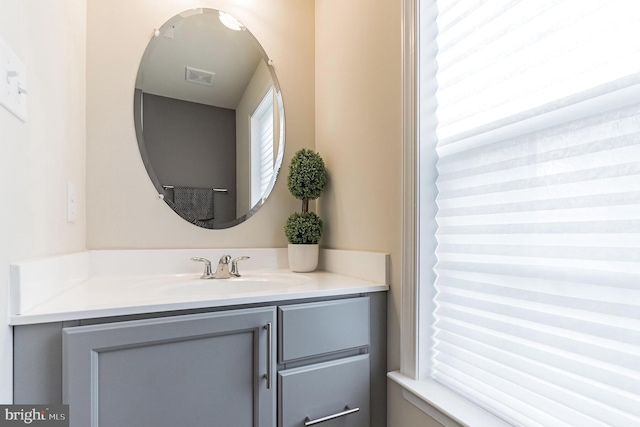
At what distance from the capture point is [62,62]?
1.07 metres

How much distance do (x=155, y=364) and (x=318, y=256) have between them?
2.77 feet

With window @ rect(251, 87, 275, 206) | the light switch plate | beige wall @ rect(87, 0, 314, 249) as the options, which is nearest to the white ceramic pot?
beige wall @ rect(87, 0, 314, 249)

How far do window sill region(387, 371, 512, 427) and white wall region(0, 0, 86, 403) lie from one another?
39.8 inches

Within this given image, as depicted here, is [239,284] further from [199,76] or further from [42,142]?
[199,76]

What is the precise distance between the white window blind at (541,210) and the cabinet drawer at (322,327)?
0.26 meters

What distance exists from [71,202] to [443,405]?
1319 mm

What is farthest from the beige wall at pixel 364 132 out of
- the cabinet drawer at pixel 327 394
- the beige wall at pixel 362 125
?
the cabinet drawer at pixel 327 394

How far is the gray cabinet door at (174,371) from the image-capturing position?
78 cm

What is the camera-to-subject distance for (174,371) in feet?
2.86

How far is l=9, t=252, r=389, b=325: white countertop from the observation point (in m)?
0.78

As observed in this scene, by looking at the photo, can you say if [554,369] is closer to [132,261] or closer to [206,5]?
[132,261]

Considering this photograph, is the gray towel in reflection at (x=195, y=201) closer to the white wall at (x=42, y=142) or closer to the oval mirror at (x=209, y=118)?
the oval mirror at (x=209, y=118)

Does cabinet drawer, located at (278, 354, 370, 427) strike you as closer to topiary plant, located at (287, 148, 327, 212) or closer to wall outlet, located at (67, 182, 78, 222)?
topiary plant, located at (287, 148, 327, 212)

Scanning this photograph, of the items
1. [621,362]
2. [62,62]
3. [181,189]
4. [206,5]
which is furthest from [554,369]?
[206,5]
